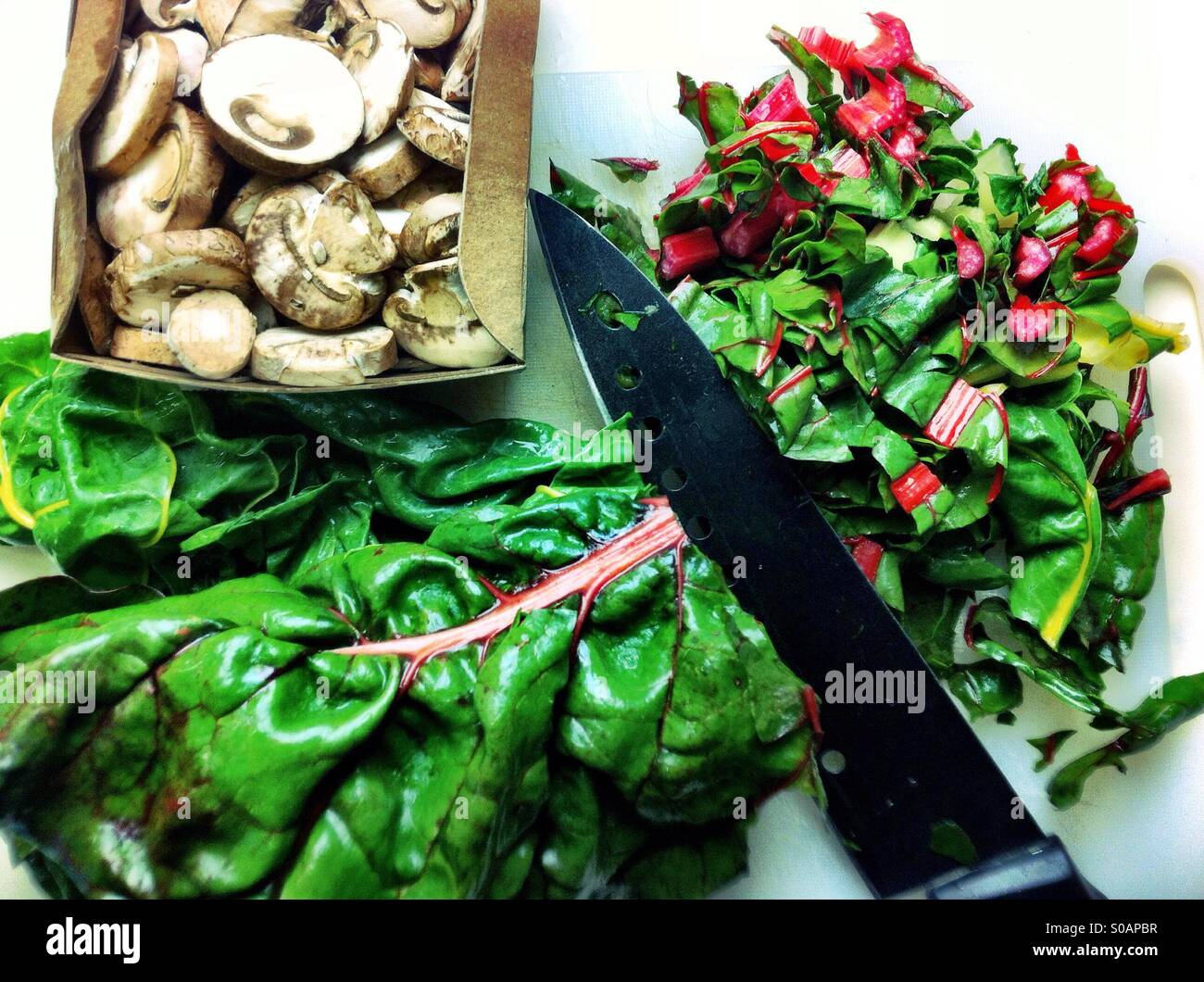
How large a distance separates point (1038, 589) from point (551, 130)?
101 cm

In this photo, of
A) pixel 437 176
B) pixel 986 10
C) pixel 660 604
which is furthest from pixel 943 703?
pixel 986 10

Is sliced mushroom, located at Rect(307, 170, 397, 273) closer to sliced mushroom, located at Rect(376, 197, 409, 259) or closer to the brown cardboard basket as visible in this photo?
sliced mushroom, located at Rect(376, 197, 409, 259)

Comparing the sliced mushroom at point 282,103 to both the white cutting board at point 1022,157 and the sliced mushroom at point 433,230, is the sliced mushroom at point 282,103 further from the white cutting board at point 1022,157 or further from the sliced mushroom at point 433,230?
the white cutting board at point 1022,157

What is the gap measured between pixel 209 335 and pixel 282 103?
0.32m

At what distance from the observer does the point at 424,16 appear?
1.19 metres

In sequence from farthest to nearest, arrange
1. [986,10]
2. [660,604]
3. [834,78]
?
[986,10] → [834,78] → [660,604]

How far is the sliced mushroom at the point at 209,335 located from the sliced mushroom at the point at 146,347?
0.02 metres

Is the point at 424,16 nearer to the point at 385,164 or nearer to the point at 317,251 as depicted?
the point at 385,164

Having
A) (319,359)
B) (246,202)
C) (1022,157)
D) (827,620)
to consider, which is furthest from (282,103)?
(1022,157)

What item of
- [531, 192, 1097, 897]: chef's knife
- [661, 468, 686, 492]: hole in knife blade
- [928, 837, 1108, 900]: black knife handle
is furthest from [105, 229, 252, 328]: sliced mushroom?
[928, 837, 1108, 900]: black knife handle

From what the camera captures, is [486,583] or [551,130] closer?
[486,583]

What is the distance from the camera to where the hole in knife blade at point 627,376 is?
1.19m

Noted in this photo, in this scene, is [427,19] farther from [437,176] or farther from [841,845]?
[841,845]

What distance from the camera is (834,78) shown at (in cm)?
132
